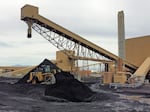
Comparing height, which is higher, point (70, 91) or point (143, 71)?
point (143, 71)

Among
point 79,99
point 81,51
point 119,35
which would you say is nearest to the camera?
point 79,99


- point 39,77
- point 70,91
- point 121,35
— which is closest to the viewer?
point 70,91

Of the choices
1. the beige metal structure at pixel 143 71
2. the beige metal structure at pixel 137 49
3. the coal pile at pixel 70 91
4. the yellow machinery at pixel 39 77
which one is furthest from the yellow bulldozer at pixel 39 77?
the beige metal structure at pixel 137 49

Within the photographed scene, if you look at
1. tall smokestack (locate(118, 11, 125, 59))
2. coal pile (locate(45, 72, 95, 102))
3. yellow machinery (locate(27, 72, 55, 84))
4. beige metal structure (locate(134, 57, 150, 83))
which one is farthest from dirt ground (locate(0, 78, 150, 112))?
tall smokestack (locate(118, 11, 125, 59))

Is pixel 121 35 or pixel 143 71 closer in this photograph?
pixel 143 71

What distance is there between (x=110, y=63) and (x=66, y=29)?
36.9ft

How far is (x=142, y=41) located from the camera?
44906 millimetres

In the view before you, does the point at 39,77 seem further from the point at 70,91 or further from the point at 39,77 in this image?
the point at 70,91

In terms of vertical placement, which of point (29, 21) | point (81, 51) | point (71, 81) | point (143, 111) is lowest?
point (143, 111)

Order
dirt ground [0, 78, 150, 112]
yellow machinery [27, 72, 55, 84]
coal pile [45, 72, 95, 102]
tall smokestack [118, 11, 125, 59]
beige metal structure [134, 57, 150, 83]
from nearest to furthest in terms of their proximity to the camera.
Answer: dirt ground [0, 78, 150, 112], coal pile [45, 72, 95, 102], yellow machinery [27, 72, 55, 84], beige metal structure [134, 57, 150, 83], tall smokestack [118, 11, 125, 59]

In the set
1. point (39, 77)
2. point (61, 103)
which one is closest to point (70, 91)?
point (61, 103)

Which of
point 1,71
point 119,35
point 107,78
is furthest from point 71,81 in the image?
point 1,71

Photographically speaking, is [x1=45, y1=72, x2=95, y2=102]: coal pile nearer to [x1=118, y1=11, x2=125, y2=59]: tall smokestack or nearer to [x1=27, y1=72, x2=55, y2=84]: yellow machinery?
[x1=27, y1=72, x2=55, y2=84]: yellow machinery

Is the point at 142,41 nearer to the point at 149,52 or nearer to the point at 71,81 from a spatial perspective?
the point at 149,52
